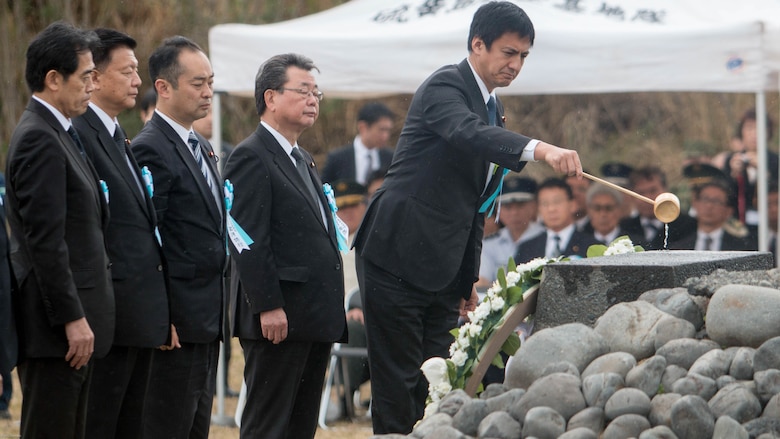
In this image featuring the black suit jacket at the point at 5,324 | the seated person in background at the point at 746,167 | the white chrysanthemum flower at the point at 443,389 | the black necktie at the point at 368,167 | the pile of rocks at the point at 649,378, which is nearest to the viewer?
the pile of rocks at the point at 649,378

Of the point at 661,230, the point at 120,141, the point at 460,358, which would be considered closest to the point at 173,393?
the point at 120,141

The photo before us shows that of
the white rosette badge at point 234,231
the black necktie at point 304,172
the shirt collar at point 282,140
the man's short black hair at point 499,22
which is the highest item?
the man's short black hair at point 499,22

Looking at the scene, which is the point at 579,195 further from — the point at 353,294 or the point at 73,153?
the point at 73,153

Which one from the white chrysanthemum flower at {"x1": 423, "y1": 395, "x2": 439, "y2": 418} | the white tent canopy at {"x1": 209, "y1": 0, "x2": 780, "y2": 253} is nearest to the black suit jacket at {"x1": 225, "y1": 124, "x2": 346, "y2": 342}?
the white chrysanthemum flower at {"x1": 423, "y1": 395, "x2": 439, "y2": 418}

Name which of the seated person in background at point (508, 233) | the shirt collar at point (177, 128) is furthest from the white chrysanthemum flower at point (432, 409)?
the seated person in background at point (508, 233)

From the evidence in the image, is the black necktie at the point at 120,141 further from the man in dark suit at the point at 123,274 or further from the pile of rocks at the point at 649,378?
the pile of rocks at the point at 649,378

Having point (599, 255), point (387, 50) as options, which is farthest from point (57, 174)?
point (387, 50)

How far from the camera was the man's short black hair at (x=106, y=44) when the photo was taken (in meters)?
4.31

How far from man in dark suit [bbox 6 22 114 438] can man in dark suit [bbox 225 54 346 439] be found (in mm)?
835

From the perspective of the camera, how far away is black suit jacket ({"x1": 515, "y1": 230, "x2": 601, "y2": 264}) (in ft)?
25.5

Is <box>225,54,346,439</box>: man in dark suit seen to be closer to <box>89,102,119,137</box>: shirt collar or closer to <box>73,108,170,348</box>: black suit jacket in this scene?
<box>73,108,170,348</box>: black suit jacket

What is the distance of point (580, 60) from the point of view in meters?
6.84

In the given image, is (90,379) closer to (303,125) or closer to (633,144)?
(303,125)

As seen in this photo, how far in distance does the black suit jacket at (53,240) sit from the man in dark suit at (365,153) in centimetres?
568
